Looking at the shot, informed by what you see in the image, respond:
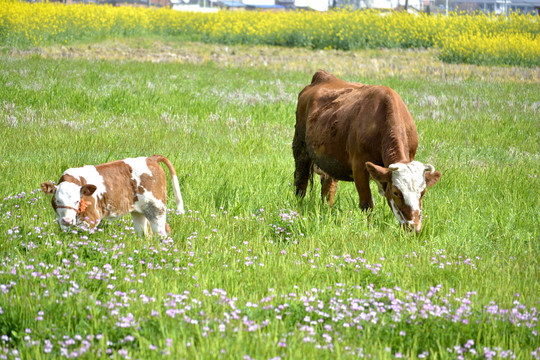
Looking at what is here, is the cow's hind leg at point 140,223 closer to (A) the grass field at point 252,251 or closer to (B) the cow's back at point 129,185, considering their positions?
(A) the grass field at point 252,251

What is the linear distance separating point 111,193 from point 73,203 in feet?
1.10

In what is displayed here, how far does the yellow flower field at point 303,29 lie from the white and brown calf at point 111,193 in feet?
67.4

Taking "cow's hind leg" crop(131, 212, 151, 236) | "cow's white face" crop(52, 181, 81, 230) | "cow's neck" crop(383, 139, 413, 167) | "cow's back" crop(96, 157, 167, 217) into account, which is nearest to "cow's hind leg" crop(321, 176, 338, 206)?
"cow's neck" crop(383, 139, 413, 167)

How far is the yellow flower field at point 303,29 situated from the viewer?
958 inches

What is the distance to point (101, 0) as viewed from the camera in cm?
7650

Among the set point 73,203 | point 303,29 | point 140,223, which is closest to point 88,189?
point 73,203

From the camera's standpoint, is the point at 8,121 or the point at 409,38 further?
the point at 409,38

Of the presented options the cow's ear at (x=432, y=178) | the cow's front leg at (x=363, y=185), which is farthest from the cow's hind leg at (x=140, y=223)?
the cow's ear at (x=432, y=178)

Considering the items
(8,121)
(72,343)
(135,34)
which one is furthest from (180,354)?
(135,34)

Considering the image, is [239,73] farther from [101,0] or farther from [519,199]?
[101,0]

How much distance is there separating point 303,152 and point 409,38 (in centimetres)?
2414

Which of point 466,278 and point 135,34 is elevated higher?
point 135,34

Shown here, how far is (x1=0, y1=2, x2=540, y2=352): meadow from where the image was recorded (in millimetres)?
3709

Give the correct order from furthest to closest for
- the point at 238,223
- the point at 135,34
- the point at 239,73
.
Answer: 1. the point at 135,34
2. the point at 239,73
3. the point at 238,223
